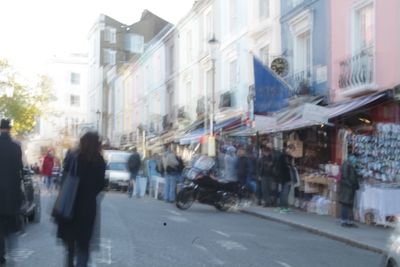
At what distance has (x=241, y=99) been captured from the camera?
27641 millimetres

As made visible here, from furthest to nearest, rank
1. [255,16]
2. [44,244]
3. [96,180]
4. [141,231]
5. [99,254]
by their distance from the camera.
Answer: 1. [255,16]
2. [141,231]
3. [44,244]
4. [99,254]
5. [96,180]

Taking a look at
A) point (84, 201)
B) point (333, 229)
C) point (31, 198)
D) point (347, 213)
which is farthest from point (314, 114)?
point (84, 201)

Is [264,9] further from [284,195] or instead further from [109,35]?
[109,35]

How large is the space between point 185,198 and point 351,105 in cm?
524

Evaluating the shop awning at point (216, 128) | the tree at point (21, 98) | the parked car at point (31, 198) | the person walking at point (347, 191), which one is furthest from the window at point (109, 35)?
the person walking at point (347, 191)

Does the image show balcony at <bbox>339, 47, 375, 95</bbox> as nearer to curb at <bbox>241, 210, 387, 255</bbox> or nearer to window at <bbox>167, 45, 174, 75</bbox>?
curb at <bbox>241, 210, 387, 255</bbox>

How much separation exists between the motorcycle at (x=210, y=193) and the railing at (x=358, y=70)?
159 inches

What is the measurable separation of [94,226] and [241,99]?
2058 cm

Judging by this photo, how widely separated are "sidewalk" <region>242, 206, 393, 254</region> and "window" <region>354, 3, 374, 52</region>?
15.0 feet

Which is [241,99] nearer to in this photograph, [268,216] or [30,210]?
[268,216]

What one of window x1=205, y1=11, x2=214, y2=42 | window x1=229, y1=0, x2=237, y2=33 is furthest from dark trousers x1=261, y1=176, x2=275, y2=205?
window x1=205, y1=11, x2=214, y2=42

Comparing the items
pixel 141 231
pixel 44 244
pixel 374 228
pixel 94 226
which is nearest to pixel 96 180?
pixel 94 226

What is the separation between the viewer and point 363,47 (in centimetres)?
1848

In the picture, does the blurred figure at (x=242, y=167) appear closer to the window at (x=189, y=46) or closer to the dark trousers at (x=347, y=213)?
the dark trousers at (x=347, y=213)
